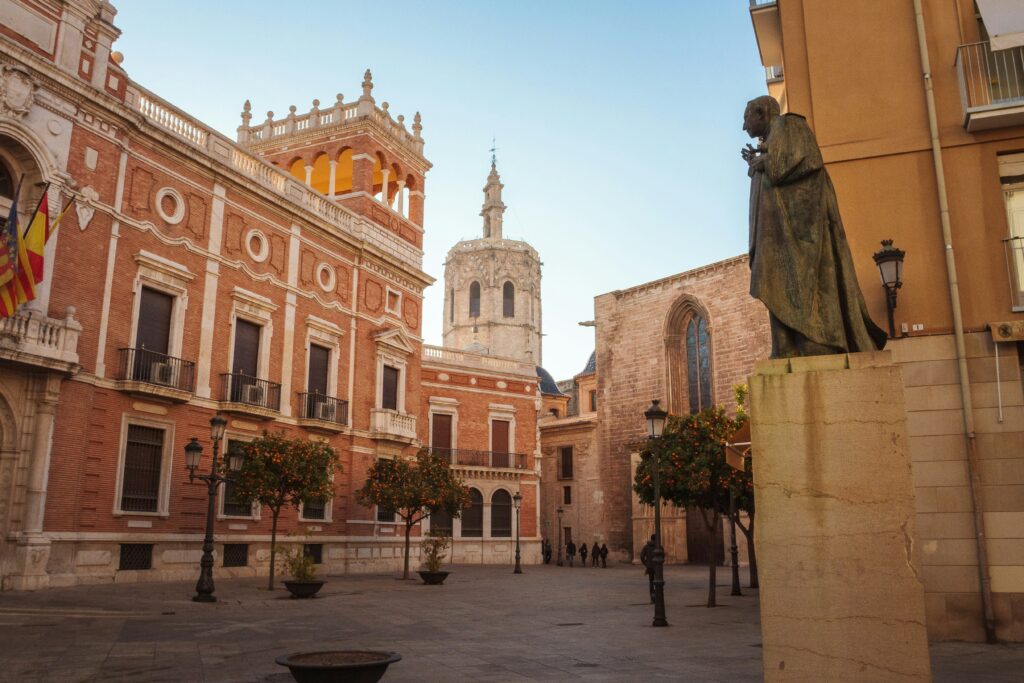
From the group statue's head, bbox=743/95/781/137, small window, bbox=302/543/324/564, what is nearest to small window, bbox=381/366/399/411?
small window, bbox=302/543/324/564

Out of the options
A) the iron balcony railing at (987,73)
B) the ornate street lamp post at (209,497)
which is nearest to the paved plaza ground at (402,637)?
the ornate street lamp post at (209,497)

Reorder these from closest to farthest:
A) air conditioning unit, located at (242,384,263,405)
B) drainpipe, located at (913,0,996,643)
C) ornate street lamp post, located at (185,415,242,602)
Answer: drainpipe, located at (913,0,996,643) < ornate street lamp post, located at (185,415,242,602) < air conditioning unit, located at (242,384,263,405)

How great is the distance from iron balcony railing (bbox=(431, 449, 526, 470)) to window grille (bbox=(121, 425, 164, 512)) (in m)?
17.6

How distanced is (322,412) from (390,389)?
469 centimetres

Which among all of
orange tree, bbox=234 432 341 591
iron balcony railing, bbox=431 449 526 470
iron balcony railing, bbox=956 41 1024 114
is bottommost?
orange tree, bbox=234 432 341 591

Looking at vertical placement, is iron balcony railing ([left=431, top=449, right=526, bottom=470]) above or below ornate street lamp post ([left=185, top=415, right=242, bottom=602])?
above

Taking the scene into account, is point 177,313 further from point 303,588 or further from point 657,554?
point 657,554

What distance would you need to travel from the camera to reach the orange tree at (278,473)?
19.9 m

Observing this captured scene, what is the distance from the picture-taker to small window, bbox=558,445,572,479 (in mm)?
49625

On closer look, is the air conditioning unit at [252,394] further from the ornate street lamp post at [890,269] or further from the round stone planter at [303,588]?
the ornate street lamp post at [890,269]

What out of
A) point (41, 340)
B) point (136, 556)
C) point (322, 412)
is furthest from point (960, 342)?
point (322, 412)

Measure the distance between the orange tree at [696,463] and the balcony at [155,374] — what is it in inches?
470

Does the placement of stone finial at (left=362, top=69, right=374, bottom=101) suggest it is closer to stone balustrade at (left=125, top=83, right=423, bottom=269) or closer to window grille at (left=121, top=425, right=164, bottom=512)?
stone balustrade at (left=125, top=83, right=423, bottom=269)

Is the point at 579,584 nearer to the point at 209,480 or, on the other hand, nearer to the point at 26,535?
the point at 209,480
